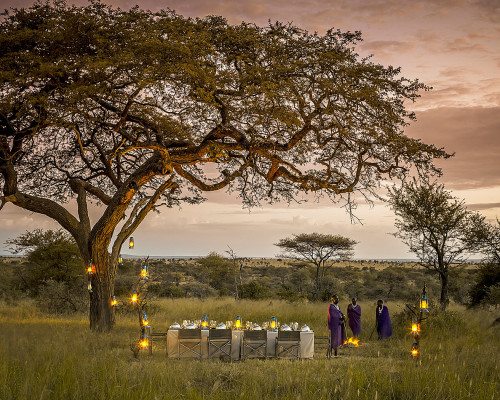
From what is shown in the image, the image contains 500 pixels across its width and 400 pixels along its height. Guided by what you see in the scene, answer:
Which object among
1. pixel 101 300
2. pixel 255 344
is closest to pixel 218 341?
pixel 255 344

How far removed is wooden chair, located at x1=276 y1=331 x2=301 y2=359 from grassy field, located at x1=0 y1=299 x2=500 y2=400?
610 millimetres

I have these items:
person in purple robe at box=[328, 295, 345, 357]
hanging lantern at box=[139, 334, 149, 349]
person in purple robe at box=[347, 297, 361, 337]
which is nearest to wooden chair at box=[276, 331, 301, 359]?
person in purple robe at box=[328, 295, 345, 357]

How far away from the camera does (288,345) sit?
11.0 m

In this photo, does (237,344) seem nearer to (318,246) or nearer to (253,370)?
(253,370)

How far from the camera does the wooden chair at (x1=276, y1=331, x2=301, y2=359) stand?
429 inches

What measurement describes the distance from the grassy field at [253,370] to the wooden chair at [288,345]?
0.61 meters

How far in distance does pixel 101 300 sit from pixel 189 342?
4.44 meters

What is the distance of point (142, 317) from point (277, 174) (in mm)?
5851

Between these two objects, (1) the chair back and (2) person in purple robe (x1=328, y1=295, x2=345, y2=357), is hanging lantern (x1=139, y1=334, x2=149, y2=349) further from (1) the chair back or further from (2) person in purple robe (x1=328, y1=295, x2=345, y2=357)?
(2) person in purple robe (x1=328, y1=295, x2=345, y2=357)

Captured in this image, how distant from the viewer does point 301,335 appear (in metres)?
11.1

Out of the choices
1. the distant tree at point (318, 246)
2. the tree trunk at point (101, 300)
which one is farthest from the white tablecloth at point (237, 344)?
the distant tree at point (318, 246)

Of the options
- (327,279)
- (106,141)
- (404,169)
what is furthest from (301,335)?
(327,279)

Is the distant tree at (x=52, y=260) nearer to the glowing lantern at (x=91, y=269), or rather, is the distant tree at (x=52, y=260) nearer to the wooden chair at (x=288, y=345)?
the glowing lantern at (x=91, y=269)

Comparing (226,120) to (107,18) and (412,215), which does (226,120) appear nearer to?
(107,18)
